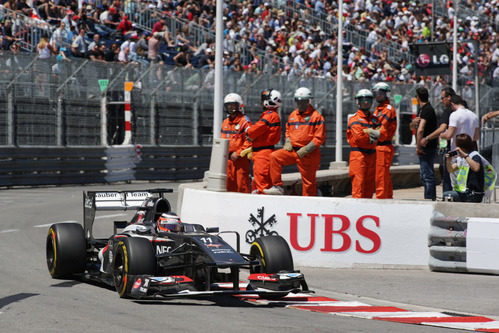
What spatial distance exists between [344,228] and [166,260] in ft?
9.11

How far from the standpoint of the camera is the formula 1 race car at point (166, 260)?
831 cm

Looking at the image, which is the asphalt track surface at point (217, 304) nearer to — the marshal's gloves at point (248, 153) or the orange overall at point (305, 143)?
the orange overall at point (305, 143)

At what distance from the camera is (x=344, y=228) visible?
36.1 feet

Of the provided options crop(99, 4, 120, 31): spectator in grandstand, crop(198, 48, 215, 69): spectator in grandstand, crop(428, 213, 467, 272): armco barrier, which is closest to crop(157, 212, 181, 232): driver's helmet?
crop(428, 213, 467, 272): armco barrier

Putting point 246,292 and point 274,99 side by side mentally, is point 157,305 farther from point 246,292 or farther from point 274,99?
point 274,99

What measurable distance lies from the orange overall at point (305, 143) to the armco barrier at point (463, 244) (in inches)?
115

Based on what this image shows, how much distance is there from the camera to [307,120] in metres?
13.3

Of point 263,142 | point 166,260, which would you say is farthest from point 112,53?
point 166,260

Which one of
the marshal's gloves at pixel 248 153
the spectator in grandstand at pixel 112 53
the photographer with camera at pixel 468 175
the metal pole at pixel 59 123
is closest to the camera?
the photographer with camera at pixel 468 175

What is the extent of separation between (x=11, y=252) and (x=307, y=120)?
435cm

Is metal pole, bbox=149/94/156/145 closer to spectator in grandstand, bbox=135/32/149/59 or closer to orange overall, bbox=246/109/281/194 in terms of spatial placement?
spectator in grandstand, bbox=135/32/149/59

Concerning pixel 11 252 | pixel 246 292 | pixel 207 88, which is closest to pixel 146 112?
pixel 207 88

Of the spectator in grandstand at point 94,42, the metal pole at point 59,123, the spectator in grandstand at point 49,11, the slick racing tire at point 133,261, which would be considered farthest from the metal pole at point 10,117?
the slick racing tire at point 133,261

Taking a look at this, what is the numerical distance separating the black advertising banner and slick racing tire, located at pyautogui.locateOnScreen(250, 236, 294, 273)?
1817 cm
